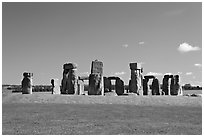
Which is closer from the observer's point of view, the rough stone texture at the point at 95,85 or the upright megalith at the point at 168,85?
the rough stone texture at the point at 95,85

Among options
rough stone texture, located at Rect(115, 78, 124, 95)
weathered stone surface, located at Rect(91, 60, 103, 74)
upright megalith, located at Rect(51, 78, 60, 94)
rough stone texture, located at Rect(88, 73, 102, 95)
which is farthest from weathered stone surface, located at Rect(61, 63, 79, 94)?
rough stone texture, located at Rect(115, 78, 124, 95)

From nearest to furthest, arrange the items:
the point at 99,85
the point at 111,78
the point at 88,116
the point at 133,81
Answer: the point at 88,116 → the point at 99,85 → the point at 133,81 → the point at 111,78

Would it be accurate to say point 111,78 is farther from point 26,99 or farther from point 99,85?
point 26,99

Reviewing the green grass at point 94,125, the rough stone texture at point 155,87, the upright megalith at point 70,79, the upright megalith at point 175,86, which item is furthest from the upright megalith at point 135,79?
the green grass at point 94,125

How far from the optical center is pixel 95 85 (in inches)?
1172

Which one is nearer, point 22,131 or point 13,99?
point 22,131

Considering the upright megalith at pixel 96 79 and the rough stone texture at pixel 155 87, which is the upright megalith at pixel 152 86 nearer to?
the rough stone texture at pixel 155 87

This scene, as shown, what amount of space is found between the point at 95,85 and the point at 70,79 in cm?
354

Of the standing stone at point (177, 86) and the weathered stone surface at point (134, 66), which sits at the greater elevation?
the weathered stone surface at point (134, 66)

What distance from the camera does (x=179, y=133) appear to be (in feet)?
34.9

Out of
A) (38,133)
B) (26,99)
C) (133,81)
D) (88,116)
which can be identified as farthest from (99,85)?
(38,133)

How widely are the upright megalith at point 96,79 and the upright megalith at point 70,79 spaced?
8.34ft

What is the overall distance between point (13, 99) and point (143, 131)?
15205mm

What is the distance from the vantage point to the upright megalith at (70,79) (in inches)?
1253
